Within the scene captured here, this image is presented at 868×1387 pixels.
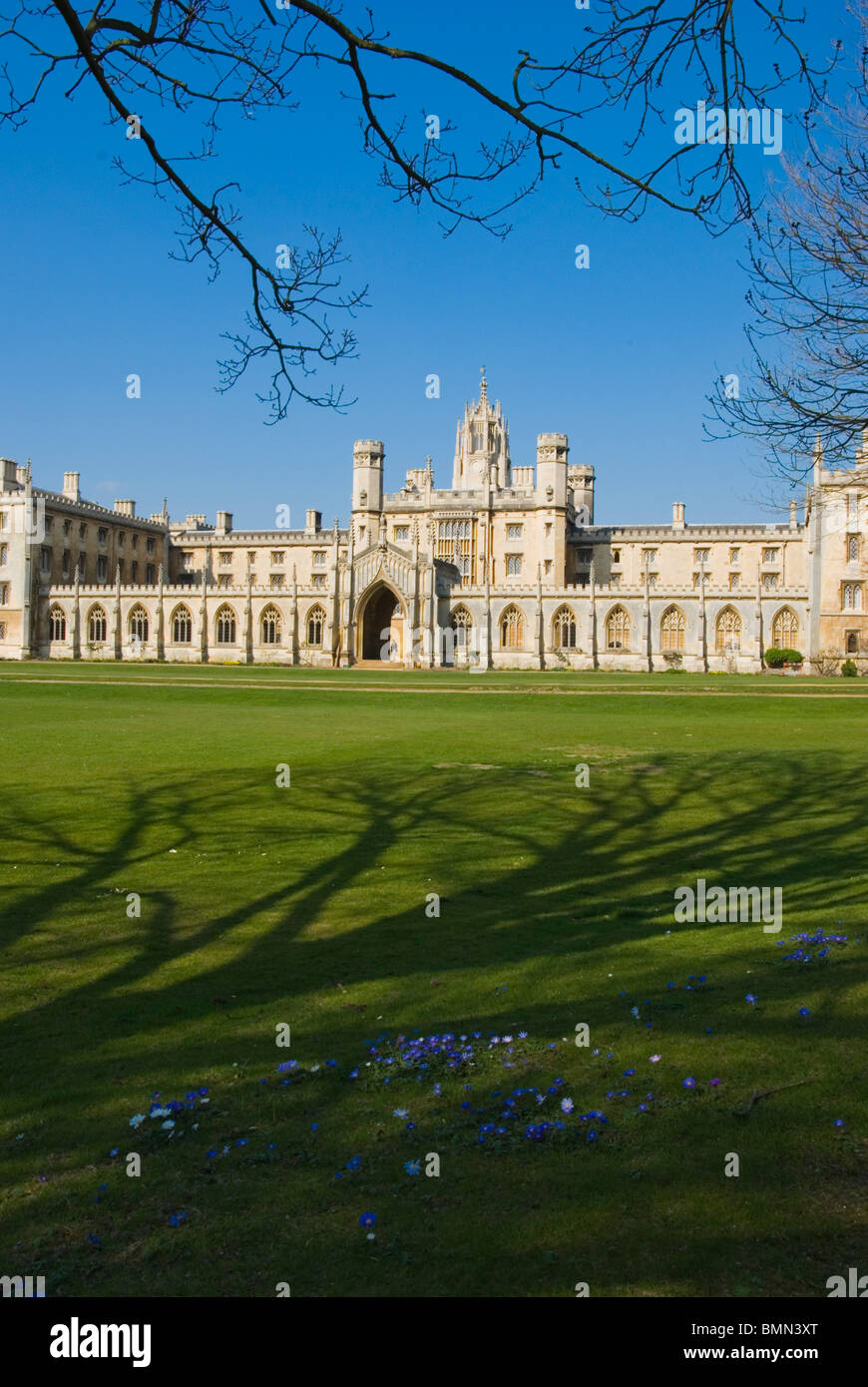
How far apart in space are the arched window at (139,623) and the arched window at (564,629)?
28.5m

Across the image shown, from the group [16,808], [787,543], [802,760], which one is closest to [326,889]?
[16,808]

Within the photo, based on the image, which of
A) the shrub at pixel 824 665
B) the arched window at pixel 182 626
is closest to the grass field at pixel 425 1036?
the shrub at pixel 824 665

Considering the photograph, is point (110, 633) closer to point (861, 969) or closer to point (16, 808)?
point (16, 808)

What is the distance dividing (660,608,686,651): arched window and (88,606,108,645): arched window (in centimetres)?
3823

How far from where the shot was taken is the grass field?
13.3ft

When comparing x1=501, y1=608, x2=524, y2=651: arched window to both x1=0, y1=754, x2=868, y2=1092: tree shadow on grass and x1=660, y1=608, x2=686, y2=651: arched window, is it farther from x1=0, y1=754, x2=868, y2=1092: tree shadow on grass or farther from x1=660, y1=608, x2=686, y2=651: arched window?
x1=0, y1=754, x2=868, y2=1092: tree shadow on grass

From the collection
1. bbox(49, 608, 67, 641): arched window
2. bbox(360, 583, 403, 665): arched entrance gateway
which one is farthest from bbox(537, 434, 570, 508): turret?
bbox(49, 608, 67, 641): arched window

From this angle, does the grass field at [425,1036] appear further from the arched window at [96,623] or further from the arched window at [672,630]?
the arched window at [96,623]

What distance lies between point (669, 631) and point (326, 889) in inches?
2524

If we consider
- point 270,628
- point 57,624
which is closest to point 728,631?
point 270,628

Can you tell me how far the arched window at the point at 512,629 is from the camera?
74.0m

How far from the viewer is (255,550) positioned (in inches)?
3688

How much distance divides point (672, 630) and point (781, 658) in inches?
300
